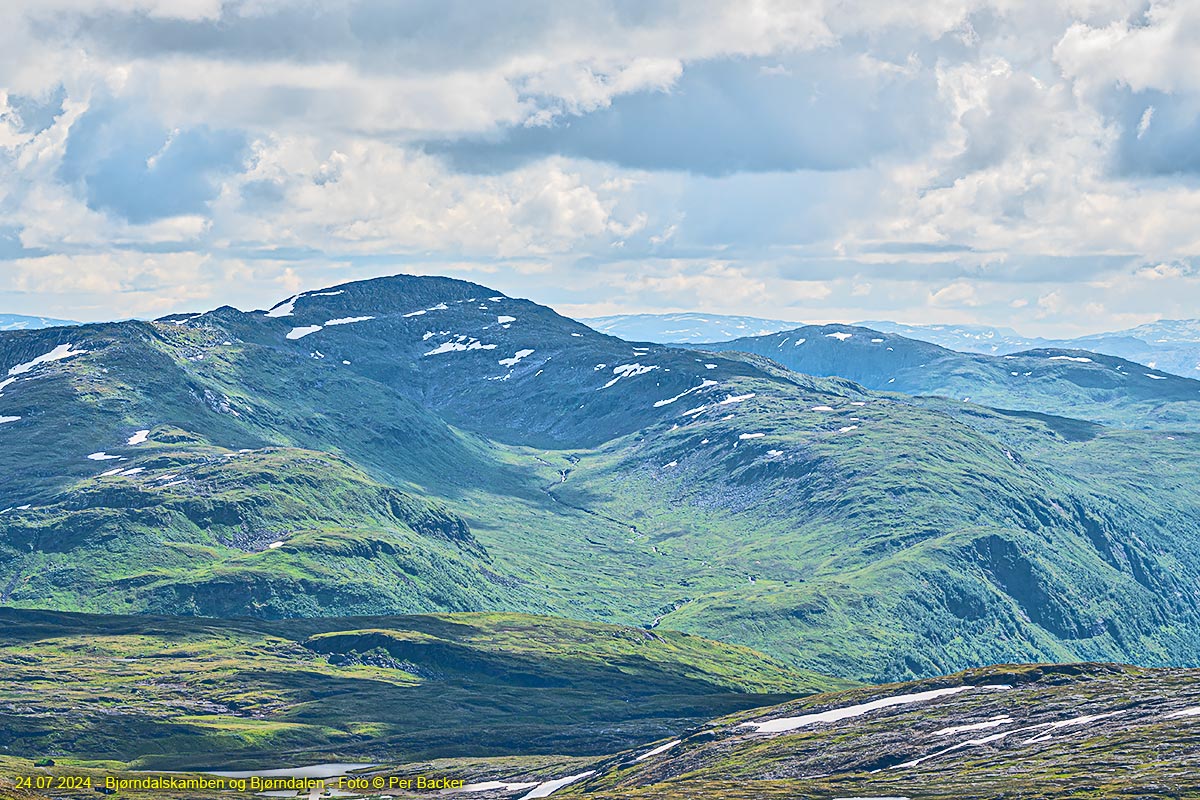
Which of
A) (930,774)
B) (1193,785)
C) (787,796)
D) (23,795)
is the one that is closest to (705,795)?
(787,796)

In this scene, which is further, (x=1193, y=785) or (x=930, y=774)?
(x=930, y=774)

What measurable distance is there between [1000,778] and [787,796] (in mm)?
25360

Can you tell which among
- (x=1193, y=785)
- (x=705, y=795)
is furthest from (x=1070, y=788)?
(x=705, y=795)

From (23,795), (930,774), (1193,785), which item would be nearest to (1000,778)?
(930,774)

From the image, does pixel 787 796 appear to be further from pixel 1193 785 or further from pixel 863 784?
pixel 1193 785

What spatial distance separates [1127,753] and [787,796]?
1626 inches

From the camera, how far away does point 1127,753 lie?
189875 mm

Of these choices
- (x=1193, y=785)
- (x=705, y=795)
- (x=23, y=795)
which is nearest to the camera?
(x=1193, y=785)

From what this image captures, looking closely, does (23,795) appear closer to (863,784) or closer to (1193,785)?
(863,784)

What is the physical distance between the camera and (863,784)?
653 feet

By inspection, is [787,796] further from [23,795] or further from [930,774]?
[23,795]

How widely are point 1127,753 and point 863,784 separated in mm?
32260

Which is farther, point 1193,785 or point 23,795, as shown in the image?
point 23,795

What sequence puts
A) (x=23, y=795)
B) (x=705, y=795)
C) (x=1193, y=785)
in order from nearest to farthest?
(x=1193, y=785) → (x=23, y=795) → (x=705, y=795)
